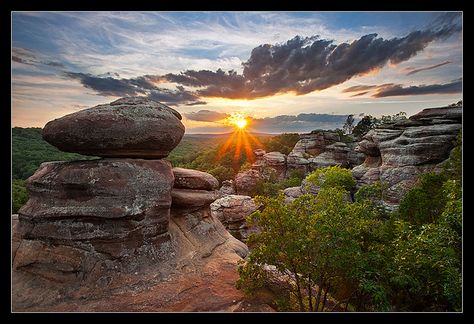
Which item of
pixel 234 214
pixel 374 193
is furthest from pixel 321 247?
pixel 374 193

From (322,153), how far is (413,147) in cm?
2221

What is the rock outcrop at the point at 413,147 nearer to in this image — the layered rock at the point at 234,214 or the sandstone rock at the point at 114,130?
the layered rock at the point at 234,214

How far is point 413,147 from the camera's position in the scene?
23172 mm

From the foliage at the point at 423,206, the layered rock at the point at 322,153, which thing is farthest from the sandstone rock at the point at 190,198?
the layered rock at the point at 322,153

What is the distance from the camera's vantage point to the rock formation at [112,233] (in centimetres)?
854

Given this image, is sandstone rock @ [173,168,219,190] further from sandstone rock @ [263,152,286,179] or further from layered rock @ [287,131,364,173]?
sandstone rock @ [263,152,286,179]

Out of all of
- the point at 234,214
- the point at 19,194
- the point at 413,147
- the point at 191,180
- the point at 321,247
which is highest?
the point at 413,147

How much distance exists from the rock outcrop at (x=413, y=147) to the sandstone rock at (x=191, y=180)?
49.8 ft

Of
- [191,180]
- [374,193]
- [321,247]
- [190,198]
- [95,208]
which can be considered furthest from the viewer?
[374,193]

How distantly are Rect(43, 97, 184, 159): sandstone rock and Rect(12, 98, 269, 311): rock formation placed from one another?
3 cm

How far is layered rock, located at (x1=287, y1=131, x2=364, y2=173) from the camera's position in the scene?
4294 cm

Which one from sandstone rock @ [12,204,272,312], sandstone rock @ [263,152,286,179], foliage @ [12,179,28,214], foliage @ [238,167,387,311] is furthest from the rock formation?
sandstone rock @ [263,152,286,179]

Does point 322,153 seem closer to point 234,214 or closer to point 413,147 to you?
point 413,147
